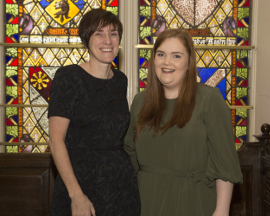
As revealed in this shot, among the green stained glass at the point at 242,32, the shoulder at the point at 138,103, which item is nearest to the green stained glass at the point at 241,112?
the green stained glass at the point at 242,32

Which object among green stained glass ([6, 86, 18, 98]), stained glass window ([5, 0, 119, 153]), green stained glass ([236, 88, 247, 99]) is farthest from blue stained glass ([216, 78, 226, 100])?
green stained glass ([6, 86, 18, 98])

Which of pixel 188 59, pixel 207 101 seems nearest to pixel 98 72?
pixel 188 59

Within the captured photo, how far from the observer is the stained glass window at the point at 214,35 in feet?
11.1

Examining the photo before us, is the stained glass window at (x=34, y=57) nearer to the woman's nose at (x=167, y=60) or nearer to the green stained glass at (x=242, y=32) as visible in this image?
the green stained glass at (x=242, y=32)

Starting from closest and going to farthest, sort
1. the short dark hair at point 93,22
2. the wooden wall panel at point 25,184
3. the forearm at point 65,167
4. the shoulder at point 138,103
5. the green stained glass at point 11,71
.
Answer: the forearm at point 65,167, the short dark hair at point 93,22, the shoulder at point 138,103, the wooden wall panel at point 25,184, the green stained glass at point 11,71

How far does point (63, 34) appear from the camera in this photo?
3375 mm

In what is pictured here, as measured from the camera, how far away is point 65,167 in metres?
1.46

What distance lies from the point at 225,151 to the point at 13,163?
220 cm

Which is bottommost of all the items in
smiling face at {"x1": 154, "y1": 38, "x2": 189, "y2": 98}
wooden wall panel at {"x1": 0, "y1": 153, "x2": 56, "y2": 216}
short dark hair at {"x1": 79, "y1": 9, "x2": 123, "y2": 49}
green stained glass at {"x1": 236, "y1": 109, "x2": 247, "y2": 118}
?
wooden wall panel at {"x1": 0, "y1": 153, "x2": 56, "y2": 216}

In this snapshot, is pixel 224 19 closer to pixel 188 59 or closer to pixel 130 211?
pixel 188 59

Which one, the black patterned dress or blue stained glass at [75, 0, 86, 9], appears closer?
the black patterned dress

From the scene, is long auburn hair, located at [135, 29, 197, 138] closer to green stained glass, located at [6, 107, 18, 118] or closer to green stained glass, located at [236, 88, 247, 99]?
green stained glass, located at [236, 88, 247, 99]

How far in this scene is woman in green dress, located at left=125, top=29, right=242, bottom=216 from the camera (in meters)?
1.48

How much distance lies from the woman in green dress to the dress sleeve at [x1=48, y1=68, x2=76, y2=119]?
0.41 meters
